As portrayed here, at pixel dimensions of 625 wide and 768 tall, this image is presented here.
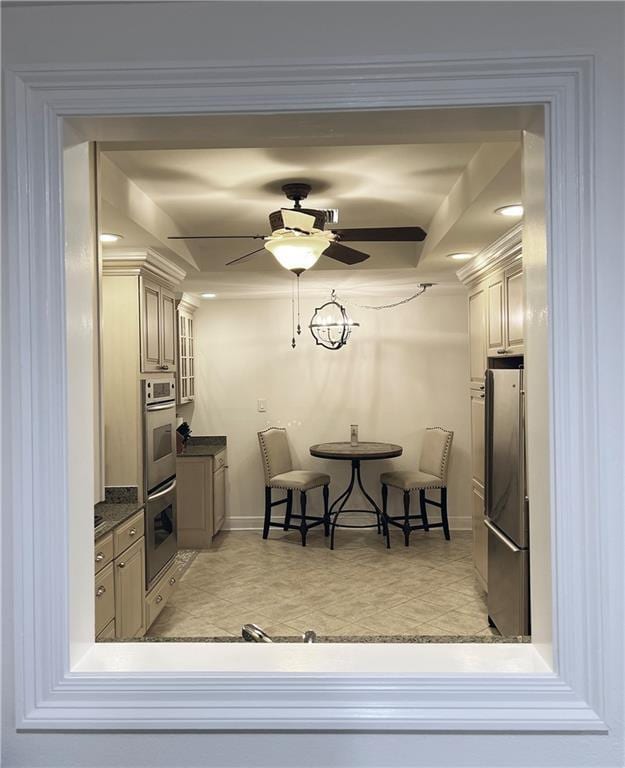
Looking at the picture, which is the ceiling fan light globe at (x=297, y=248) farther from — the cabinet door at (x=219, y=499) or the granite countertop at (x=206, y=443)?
the granite countertop at (x=206, y=443)

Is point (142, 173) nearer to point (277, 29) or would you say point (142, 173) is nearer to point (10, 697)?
point (277, 29)

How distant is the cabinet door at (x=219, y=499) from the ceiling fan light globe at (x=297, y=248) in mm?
3073

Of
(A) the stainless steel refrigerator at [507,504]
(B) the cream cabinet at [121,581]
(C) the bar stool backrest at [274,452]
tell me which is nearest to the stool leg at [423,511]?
(C) the bar stool backrest at [274,452]

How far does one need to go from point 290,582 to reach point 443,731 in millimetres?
3630

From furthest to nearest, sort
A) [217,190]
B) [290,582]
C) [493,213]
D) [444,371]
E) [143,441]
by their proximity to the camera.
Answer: [444,371] → [290,582] → [143,441] → [217,190] → [493,213]

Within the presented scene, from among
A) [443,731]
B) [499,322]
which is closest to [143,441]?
[499,322]

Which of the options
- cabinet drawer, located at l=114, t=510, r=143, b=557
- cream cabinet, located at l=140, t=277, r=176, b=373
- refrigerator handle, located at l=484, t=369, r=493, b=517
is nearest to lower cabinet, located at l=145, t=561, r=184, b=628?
cabinet drawer, located at l=114, t=510, r=143, b=557

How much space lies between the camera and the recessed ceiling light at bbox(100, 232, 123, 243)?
2934 millimetres

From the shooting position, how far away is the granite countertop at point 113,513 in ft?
9.00

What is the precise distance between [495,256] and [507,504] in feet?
4.65

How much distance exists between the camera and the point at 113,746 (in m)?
1.01

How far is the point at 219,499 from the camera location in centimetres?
574

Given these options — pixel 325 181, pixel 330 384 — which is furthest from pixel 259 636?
pixel 330 384

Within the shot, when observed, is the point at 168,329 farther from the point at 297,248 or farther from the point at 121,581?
the point at 121,581
